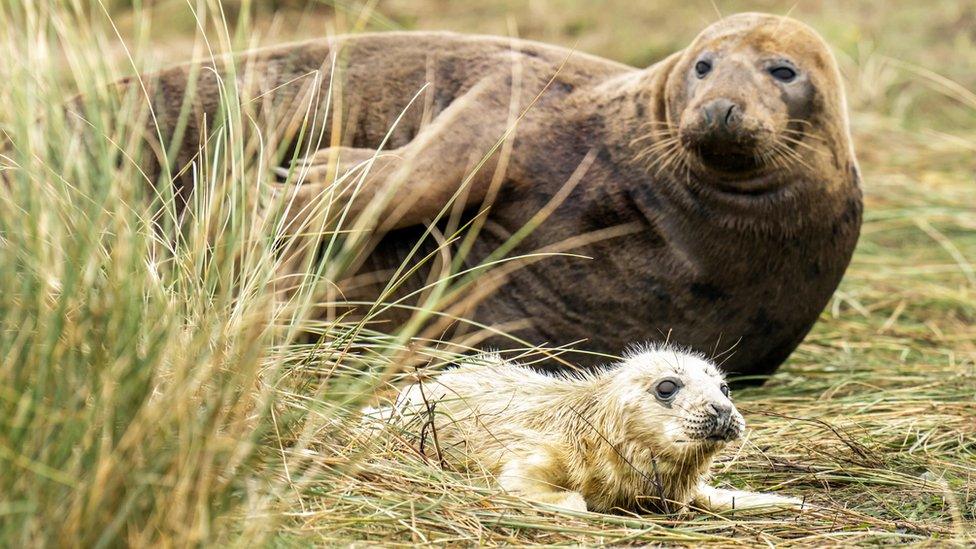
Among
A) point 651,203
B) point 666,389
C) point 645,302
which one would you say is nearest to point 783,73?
point 651,203

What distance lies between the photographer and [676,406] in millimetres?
3564

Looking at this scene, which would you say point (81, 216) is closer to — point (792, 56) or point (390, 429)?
point (390, 429)

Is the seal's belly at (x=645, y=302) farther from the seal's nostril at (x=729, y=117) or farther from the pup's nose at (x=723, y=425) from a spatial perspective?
the pup's nose at (x=723, y=425)

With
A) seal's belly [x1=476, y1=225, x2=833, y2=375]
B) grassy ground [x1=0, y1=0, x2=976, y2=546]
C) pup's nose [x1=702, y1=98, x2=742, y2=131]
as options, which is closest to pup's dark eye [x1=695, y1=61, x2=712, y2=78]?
pup's nose [x1=702, y1=98, x2=742, y2=131]

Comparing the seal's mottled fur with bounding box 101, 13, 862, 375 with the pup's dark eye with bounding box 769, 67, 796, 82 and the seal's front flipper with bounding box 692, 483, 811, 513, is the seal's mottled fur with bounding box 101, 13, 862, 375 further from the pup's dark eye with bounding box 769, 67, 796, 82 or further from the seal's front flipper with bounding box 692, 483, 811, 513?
the seal's front flipper with bounding box 692, 483, 811, 513

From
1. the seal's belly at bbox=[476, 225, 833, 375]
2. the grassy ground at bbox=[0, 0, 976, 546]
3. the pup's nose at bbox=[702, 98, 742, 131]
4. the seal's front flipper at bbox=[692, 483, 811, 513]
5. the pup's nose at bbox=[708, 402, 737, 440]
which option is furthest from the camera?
the seal's belly at bbox=[476, 225, 833, 375]

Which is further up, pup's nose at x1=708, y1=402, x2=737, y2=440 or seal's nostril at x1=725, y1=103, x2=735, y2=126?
seal's nostril at x1=725, y1=103, x2=735, y2=126

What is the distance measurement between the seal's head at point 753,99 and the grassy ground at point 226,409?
0.89 metres

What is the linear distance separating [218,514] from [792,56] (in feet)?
10.0

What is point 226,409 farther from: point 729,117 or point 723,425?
point 729,117

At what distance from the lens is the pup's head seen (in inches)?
136

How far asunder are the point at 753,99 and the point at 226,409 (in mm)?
2412

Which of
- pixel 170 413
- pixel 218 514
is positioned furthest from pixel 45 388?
pixel 218 514

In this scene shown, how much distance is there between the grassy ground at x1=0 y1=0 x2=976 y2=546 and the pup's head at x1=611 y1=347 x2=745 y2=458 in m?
0.21
